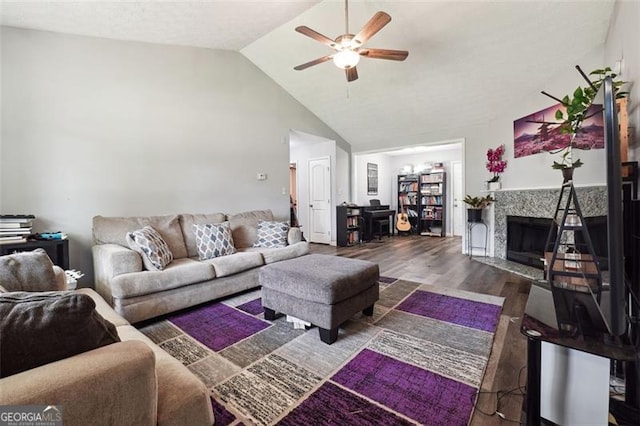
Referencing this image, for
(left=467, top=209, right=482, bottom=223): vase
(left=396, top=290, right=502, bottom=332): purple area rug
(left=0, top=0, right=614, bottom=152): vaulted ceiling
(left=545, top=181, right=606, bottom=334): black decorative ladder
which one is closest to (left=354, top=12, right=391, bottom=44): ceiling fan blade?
(left=0, top=0, right=614, bottom=152): vaulted ceiling

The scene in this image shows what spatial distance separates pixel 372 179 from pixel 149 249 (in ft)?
19.4

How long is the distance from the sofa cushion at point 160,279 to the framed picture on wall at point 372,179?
17.5 feet

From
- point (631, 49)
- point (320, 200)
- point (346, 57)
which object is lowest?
point (320, 200)

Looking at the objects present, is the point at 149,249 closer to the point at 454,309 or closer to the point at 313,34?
the point at 313,34

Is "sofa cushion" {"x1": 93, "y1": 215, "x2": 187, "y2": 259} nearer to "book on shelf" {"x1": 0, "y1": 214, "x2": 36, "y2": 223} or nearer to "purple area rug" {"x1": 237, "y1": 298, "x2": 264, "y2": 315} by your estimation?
"book on shelf" {"x1": 0, "y1": 214, "x2": 36, "y2": 223}

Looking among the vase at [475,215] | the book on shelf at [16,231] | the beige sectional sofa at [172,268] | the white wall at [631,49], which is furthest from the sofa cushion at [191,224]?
the vase at [475,215]

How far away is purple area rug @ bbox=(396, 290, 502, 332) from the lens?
7.54ft

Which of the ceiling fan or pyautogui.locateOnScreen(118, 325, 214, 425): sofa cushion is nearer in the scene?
pyautogui.locateOnScreen(118, 325, 214, 425): sofa cushion

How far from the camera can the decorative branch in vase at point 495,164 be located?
174 inches

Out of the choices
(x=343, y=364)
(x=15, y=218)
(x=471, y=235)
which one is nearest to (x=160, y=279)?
(x=15, y=218)

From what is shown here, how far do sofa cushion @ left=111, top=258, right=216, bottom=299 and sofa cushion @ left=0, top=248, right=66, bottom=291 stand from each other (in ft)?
2.13

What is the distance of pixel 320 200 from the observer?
6418 millimetres

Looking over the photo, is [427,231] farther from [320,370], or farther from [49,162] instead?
[49,162]

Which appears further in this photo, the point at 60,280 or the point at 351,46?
the point at 351,46
